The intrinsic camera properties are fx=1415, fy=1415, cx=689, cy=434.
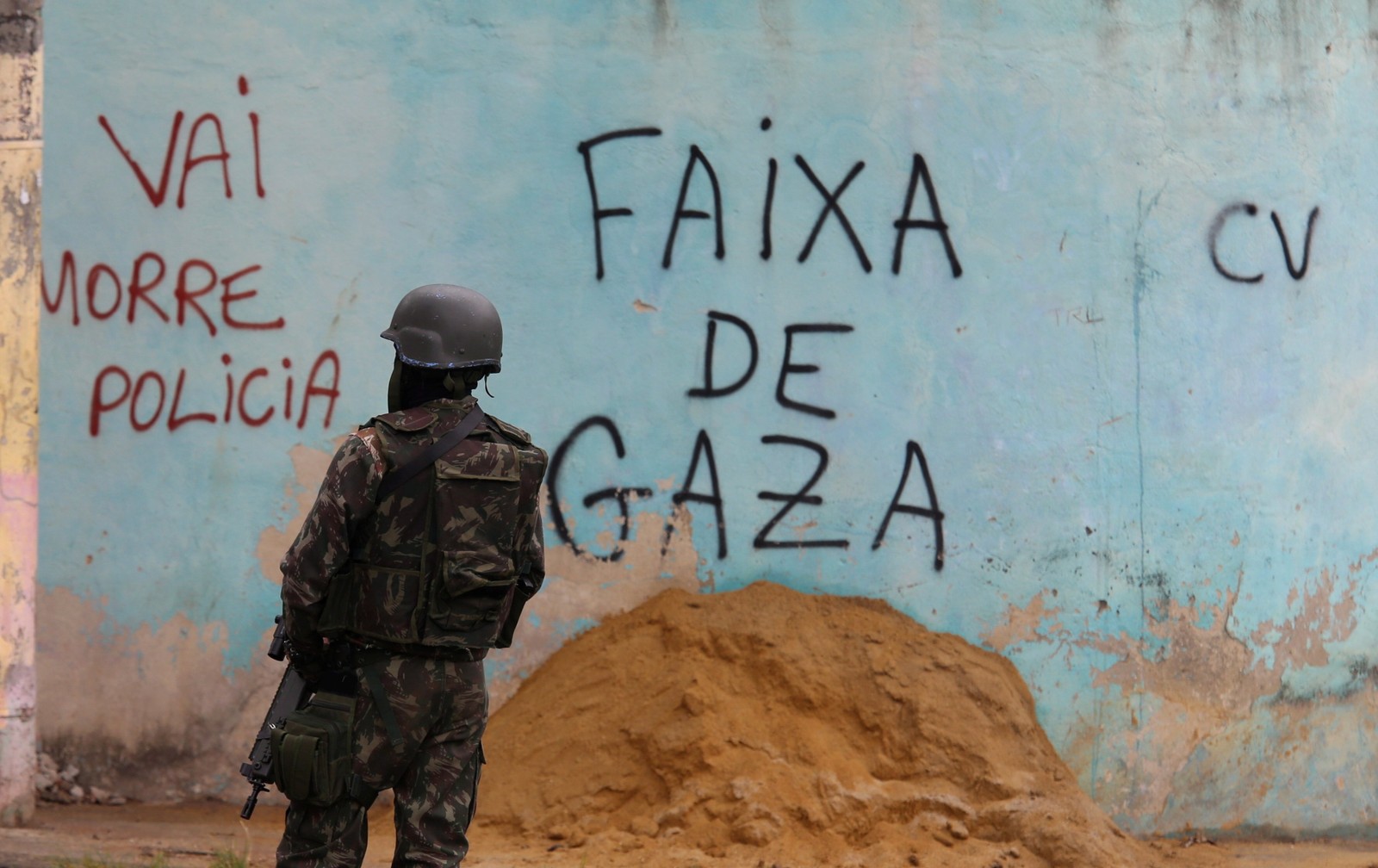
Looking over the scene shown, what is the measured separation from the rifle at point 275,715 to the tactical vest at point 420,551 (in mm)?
126

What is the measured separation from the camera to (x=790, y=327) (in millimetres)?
5332

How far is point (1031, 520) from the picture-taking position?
17.6 ft

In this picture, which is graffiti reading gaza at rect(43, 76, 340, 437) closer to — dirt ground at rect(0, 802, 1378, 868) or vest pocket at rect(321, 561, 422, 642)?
dirt ground at rect(0, 802, 1378, 868)

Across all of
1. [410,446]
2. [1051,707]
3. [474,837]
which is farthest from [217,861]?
[1051,707]

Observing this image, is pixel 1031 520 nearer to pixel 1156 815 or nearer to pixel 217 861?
pixel 1156 815

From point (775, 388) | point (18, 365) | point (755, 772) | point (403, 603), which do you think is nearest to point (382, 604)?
point (403, 603)

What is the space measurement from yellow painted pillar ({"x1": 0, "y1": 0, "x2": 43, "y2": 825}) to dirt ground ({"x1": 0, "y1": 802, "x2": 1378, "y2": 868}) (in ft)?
0.99

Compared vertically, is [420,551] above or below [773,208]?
below

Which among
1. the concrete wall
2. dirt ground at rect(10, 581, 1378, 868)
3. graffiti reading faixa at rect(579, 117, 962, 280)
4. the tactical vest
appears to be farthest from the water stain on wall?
the tactical vest

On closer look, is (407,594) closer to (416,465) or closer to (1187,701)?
(416,465)

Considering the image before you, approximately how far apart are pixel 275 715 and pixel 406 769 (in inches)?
13.3

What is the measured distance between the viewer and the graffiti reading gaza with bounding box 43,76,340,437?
520 centimetres

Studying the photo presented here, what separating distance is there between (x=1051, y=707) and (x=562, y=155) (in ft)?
9.07

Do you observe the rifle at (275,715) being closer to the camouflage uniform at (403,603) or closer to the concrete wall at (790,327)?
the camouflage uniform at (403,603)
